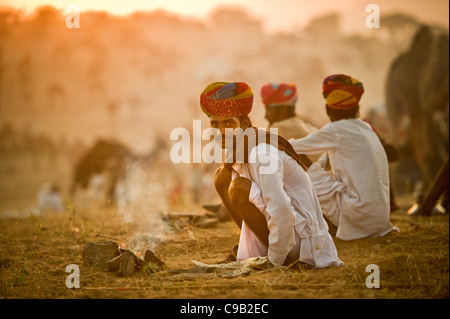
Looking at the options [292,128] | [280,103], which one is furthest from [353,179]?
[280,103]

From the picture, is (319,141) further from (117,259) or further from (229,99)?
(117,259)

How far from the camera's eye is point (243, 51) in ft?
201

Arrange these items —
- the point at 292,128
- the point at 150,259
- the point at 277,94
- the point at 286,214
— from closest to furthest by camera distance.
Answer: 1. the point at 286,214
2. the point at 150,259
3. the point at 292,128
4. the point at 277,94

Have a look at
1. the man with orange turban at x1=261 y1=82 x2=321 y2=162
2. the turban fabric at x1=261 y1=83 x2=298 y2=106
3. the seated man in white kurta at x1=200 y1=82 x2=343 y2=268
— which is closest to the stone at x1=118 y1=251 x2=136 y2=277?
the seated man in white kurta at x1=200 y1=82 x2=343 y2=268

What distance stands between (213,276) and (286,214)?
0.63m

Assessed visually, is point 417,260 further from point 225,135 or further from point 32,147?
point 32,147

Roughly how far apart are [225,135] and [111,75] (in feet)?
190

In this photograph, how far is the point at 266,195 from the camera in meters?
3.46

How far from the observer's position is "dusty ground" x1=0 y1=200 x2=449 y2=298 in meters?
3.07

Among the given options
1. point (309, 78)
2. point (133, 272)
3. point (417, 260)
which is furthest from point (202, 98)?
point (309, 78)

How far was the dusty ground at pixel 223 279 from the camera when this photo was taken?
307cm

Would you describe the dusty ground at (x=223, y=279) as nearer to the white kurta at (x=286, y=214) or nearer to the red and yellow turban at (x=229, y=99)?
the white kurta at (x=286, y=214)

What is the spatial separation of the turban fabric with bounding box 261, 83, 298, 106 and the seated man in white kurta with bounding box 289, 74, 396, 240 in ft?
2.90

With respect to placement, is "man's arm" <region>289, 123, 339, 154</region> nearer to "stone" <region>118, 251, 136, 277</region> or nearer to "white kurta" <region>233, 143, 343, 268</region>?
"white kurta" <region>233, 143, 343, 268</region>
